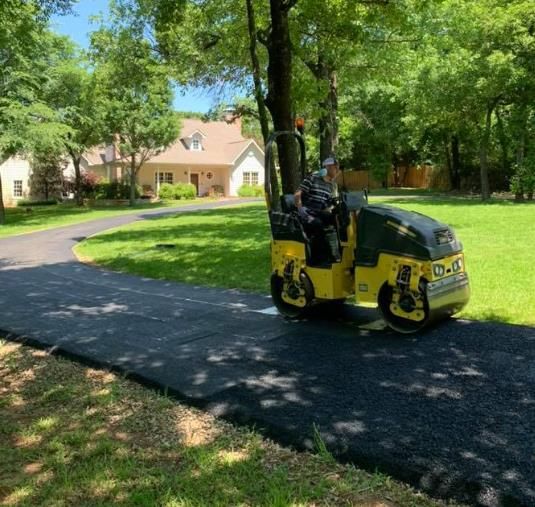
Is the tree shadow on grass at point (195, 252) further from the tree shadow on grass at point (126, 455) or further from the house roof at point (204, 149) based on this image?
the house roof at point (204, 149)

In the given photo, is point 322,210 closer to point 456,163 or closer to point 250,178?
point 456,163

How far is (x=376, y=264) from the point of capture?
231 inches

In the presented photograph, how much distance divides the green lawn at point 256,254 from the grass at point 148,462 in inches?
149

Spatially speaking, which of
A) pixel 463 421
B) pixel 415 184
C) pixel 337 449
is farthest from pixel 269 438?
pixel 415 184

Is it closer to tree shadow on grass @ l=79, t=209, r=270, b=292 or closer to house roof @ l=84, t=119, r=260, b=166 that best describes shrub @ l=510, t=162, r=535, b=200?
tree shadow on grass @ l=79, t=209, r=270, b=292

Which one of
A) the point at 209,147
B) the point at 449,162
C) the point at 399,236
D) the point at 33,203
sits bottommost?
the point at 33,203

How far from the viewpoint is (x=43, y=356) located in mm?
6004

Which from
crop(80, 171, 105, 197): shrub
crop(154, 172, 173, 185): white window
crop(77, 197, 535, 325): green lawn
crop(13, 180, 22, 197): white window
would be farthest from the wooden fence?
crop(13, 180, 22, 197): white window

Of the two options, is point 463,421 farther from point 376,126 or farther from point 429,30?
point 376,126

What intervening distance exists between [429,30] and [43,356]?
17.3m

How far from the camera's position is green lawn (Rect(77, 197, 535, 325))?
300 inches

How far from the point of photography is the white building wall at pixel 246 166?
4808cm

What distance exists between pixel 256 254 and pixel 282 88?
13.1 ft

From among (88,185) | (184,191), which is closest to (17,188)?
(88,185)
